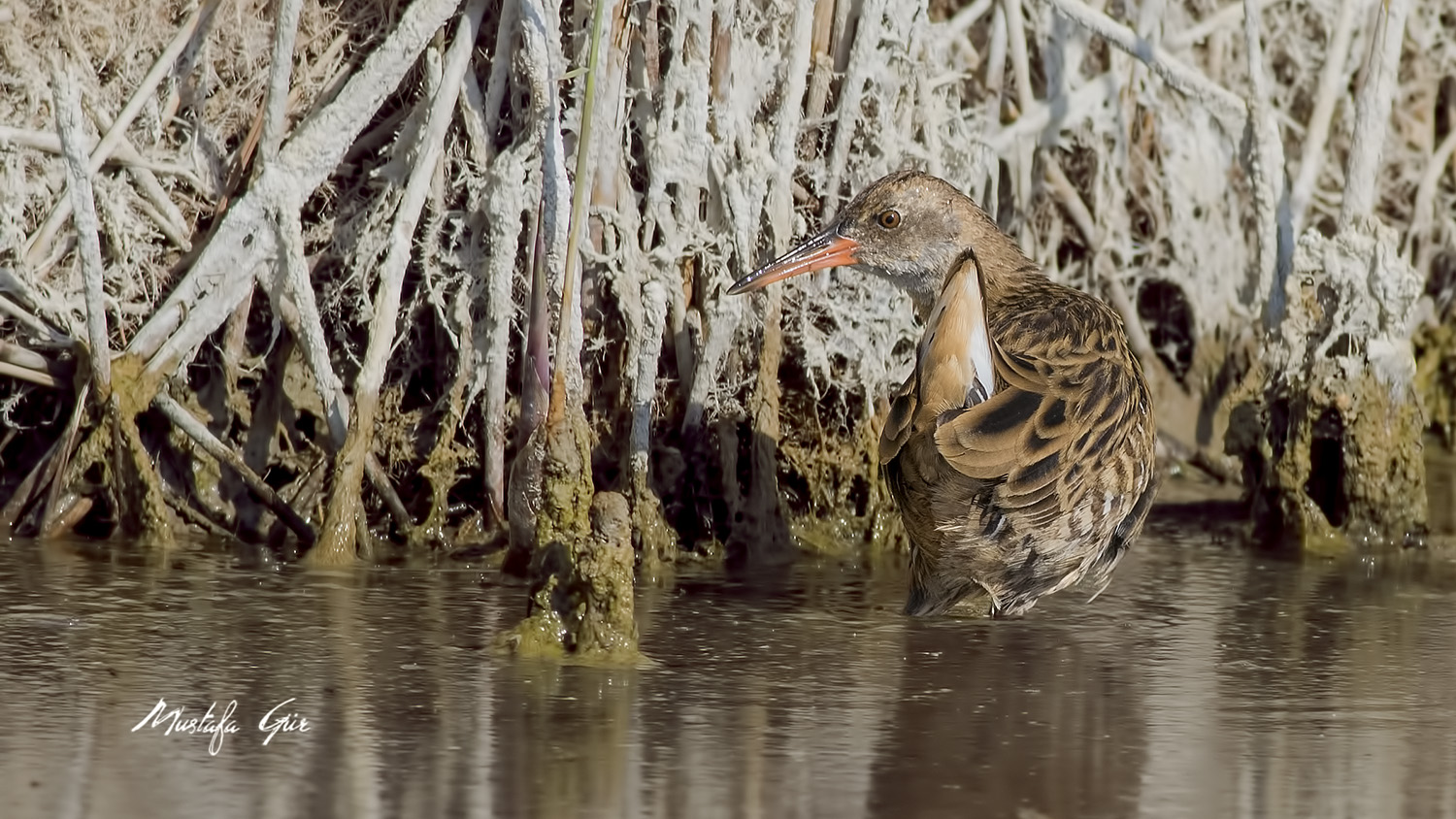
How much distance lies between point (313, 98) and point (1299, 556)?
2788 millimetres

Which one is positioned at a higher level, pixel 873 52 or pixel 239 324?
pixel 873 52

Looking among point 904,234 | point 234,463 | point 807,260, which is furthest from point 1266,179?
point 234,463

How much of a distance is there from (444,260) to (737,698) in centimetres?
175

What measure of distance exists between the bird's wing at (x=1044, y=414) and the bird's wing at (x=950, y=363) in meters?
0.04

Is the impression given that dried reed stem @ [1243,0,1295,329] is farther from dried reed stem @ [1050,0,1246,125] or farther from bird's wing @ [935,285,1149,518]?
bird's wing @ [935,285,1149,518]

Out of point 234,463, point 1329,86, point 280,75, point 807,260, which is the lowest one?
point 234,463

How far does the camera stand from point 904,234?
5328 millimetres

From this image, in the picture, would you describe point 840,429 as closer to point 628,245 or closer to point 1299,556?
point 628,245

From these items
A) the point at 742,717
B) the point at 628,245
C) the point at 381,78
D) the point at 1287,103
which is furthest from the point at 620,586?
the point at 1287,103

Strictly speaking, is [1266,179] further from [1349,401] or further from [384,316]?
[384,316]

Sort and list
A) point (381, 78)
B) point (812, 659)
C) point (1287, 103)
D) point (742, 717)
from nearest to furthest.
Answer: point (742, 717) → point (812, 659) → point (381, 78) → point (1287, 103)

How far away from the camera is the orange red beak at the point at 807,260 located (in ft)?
16.8

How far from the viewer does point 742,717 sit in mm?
4031
